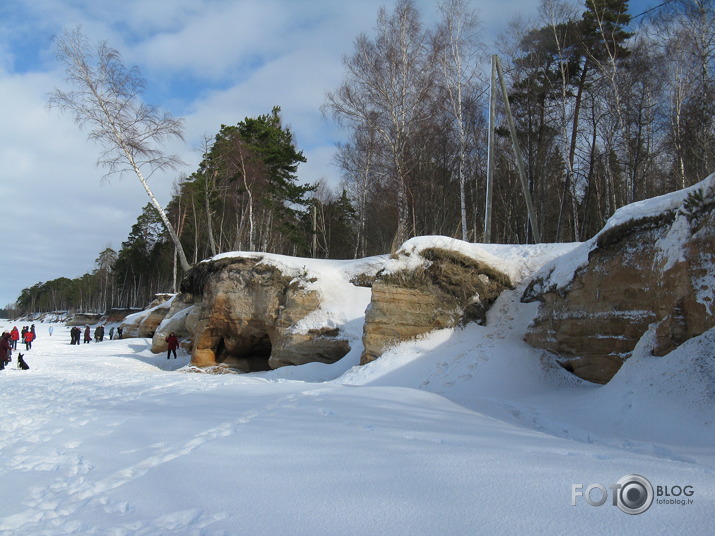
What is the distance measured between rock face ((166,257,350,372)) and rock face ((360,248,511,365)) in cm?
331

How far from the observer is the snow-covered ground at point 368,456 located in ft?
8.74

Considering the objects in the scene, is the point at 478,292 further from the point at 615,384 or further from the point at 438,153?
the point at 438,153

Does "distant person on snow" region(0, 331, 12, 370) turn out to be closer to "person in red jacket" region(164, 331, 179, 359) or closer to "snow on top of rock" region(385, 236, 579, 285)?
"person in red jacket" region(164, 331, 179, 359)

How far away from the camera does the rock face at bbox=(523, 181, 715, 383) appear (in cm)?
619

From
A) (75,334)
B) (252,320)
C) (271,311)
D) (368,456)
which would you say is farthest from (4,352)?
(368,456)

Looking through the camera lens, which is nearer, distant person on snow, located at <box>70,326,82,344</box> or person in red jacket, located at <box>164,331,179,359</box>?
person in red jacket, located at <box>164,331,179,359</box>

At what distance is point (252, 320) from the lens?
54.3 feet

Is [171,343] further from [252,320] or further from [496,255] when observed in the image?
[496,255]

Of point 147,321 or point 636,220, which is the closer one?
point 636,220

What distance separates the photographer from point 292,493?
3.09 meters

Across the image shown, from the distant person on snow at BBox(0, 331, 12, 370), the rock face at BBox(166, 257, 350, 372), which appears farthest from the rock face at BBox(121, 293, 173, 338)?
the distant person on snow at BBox(0, 331, 12, 370)

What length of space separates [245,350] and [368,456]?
1480 cm

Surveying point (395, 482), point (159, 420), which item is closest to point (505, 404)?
point (395, 482)

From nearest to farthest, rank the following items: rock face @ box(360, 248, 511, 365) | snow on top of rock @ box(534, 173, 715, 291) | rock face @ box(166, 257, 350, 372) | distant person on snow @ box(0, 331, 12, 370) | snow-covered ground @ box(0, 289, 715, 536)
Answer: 1. snow-covered ground @ box(0, 289, 715, 536)
2. snow on top of rock @ box(534, 173, 715, 291)
3. rock face @ box(360, 248, 511, 365)
4. rock face @ box(166, 257, 350, 372)
5. distant person on snow @ box(0, 331, 12, 370)
